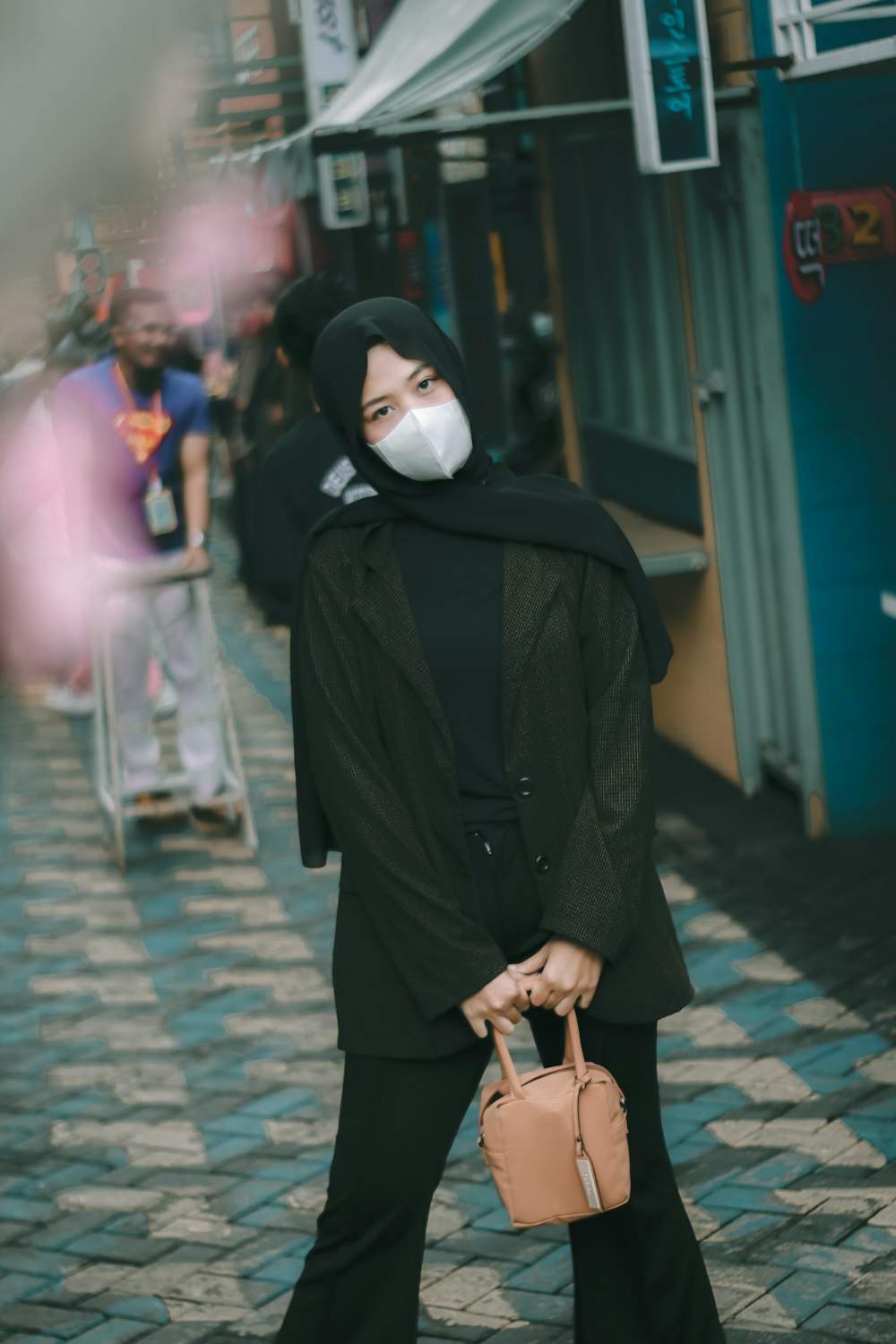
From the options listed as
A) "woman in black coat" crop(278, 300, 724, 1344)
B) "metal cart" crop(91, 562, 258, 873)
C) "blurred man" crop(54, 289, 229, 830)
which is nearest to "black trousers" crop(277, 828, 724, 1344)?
"woman in black coat" crop(278, 300, 724, 1344)

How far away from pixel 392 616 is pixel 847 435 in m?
3.97

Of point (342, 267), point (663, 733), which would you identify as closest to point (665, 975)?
point (663, 733)

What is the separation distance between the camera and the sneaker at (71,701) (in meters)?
10.4

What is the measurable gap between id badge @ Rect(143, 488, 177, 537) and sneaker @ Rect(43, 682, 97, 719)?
9.84 feet

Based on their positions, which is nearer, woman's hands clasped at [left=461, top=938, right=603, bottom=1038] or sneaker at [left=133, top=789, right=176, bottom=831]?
woman's hands clasped at [left=461, top=938, right=603, bottom=1038]

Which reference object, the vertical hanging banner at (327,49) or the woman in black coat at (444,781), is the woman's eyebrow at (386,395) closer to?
the woman in black coat at (444,781)

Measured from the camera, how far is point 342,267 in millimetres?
12312

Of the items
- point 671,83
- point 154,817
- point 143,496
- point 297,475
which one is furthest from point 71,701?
point 671,83

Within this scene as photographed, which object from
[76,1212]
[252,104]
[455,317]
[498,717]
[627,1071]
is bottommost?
[76,1212]

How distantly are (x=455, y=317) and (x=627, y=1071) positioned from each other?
8.66m

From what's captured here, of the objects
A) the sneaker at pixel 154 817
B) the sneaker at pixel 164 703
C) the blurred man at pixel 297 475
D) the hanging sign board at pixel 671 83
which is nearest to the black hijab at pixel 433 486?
the blurred man at pixel 297 475

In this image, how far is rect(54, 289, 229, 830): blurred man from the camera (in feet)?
24.1

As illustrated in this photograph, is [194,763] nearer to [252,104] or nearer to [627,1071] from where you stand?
[627,1071]

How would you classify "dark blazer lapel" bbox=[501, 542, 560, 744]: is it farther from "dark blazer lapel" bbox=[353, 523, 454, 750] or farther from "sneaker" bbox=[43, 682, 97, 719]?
"sneaker" bbox=[43, 682, 97, 719]
